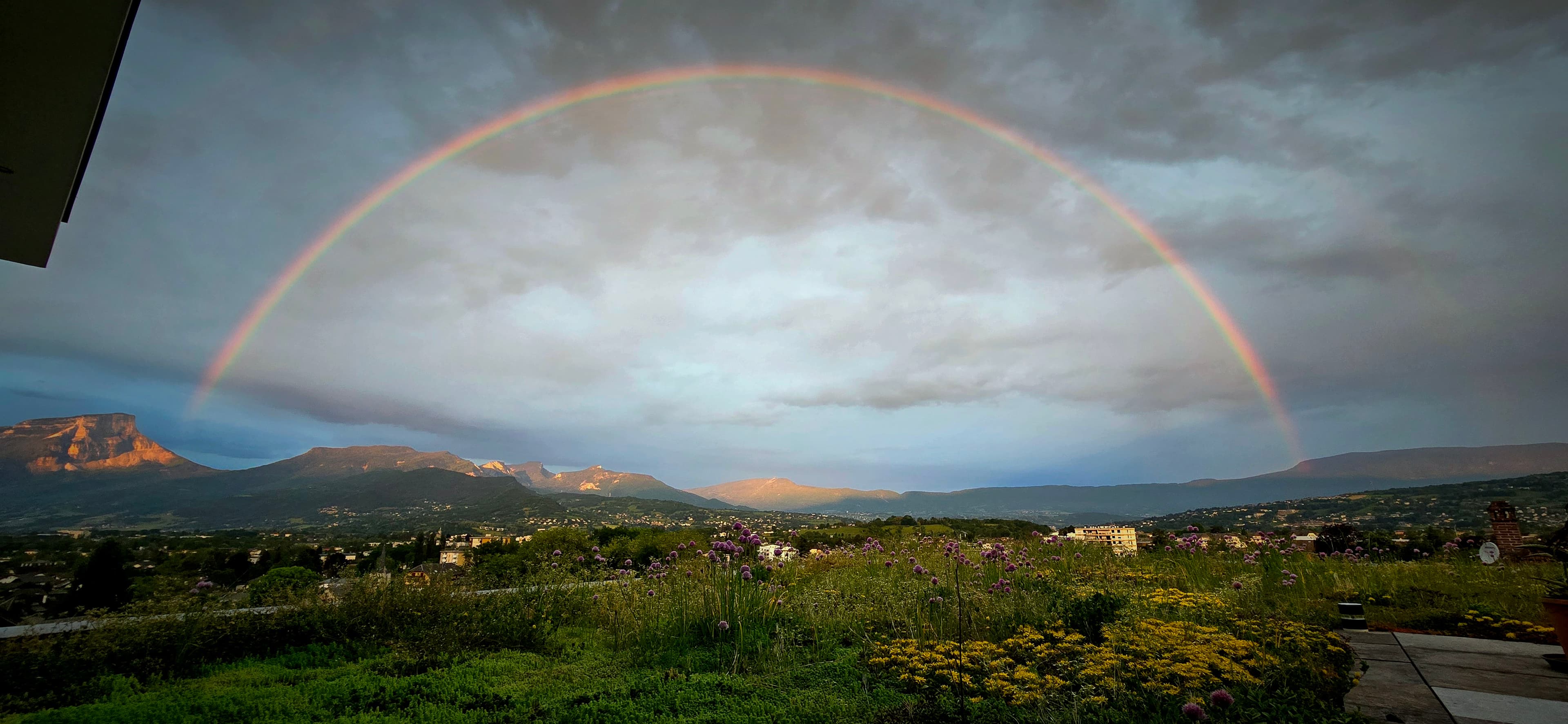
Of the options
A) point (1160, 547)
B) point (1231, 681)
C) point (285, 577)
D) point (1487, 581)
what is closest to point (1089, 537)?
point (1160, 547)

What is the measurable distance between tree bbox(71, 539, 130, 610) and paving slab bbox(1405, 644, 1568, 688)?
46.4 ft

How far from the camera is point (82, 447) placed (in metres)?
119

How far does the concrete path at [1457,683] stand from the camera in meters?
3.32

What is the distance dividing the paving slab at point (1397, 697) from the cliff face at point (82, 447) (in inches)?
6730

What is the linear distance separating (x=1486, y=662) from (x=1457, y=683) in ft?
3.64

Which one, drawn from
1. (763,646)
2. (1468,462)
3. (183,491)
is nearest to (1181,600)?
(763,646)

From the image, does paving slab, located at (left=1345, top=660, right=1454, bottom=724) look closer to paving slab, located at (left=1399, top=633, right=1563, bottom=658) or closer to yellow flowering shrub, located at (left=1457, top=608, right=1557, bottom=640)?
paving slab, located at (left=1399, top=633, right=1563, bottom=658)

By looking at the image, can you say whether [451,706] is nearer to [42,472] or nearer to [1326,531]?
[1326,531]

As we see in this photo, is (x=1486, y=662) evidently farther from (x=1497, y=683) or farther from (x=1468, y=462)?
(x=1468, y=462)

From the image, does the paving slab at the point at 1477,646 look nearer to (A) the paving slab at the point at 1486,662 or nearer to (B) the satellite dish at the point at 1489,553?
(A) the paving slab at the point at 1486,662

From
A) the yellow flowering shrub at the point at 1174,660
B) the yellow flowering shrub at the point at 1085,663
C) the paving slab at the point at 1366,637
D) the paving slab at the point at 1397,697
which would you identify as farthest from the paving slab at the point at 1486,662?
the yellow flowering shrub at the point at 1174,660

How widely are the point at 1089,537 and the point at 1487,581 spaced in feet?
18.2

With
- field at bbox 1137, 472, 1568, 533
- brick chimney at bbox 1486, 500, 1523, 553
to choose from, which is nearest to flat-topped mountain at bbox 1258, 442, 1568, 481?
field at bbox 1137, 472, 1568, 533

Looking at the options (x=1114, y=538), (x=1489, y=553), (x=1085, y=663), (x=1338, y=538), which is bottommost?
(x=1114, y=538)
